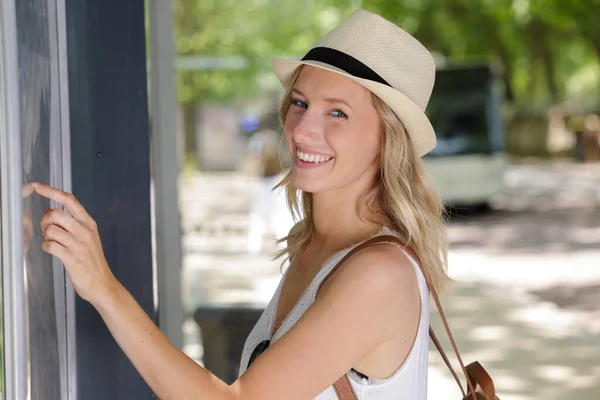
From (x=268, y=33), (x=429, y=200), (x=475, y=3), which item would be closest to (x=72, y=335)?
(x=429, y=200)

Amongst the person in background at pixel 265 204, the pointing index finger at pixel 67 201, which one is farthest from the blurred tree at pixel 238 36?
the pointing index finger at pixel 67 201

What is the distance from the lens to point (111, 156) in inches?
88.8

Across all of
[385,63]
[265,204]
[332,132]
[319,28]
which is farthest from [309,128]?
[319,28]

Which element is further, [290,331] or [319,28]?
[319,28]

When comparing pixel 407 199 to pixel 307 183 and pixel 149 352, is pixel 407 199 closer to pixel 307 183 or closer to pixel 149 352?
pixel 307 183

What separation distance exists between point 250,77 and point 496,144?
606 centimetres

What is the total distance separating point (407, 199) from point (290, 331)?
20.2 inches

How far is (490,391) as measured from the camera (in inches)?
81.4

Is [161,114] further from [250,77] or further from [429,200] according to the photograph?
[250,77]

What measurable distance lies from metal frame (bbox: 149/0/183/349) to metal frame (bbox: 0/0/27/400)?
A: 300 centimetres

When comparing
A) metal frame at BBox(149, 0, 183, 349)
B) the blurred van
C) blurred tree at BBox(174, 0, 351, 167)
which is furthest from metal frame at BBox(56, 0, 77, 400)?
blurred tree at BBox(174, 0, 351, 167)

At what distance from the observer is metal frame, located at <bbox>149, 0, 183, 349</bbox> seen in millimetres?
4609

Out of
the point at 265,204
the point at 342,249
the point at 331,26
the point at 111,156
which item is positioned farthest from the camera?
the point at 331,26

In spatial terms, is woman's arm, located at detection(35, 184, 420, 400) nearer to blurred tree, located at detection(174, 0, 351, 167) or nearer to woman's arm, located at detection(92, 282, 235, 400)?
woman's arm, located at detection(92, 282, 235, 400)
